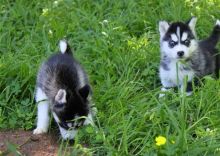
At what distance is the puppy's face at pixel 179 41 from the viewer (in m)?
5.96

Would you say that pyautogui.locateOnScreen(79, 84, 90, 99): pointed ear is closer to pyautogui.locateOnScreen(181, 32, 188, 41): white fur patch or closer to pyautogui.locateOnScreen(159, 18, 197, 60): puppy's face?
pyautogui.locateOnScreen(159, 18, 197, 60): puppy's face

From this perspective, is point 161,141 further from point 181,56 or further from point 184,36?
point 184,36

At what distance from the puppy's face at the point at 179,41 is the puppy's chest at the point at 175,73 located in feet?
0.39

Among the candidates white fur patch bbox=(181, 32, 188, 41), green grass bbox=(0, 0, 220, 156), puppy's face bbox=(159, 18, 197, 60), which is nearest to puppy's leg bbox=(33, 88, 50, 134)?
green grass bbox=(0, 0, 220, 156)

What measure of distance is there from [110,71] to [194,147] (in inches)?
80.2

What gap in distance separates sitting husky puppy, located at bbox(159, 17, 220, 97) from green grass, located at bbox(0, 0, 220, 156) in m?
0.26

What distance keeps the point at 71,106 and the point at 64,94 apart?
14 centimetres

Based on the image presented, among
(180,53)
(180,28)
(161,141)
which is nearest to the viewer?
(161,141)

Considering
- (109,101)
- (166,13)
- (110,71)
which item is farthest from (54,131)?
(166,13)

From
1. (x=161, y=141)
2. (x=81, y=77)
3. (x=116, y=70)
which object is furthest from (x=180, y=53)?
(x=161, y=141)

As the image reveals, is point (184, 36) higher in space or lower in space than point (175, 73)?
higher

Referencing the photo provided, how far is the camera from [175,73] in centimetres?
612

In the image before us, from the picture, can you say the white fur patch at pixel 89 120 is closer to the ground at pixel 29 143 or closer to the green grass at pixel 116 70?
the green grass at pixel 116 70

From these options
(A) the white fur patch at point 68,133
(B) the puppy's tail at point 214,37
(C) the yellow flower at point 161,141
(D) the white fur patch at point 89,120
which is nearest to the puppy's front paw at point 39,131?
(A) the white fur patch at point 68,133
